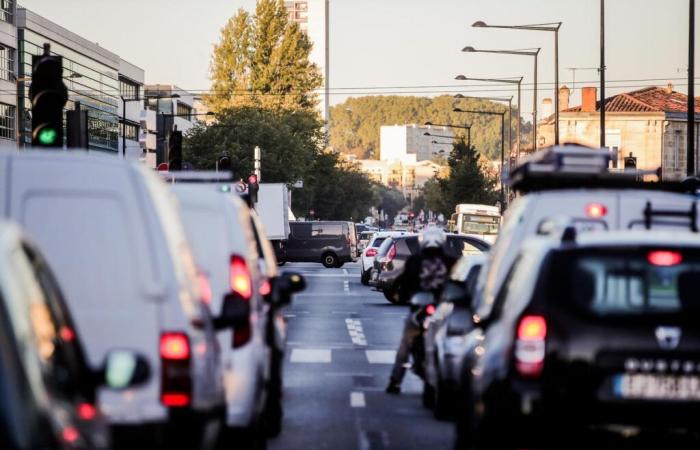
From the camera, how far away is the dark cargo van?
70.1 metres

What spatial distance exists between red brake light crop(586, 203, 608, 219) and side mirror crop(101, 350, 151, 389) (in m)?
6.90

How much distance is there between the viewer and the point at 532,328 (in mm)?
7785

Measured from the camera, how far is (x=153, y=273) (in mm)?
7383

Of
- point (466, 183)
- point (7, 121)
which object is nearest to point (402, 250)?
point (7, 121)

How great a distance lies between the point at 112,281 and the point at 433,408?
769cm

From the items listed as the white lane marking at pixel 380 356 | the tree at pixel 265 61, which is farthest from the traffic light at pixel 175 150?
the tree at pixel 265 61

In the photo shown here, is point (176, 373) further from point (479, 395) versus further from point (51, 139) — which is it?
point (51, 139)

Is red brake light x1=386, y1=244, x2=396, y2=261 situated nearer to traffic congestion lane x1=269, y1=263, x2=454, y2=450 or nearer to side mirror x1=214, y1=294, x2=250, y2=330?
traffic congestion lane x1=269, y1=263, x2=454, y2=450

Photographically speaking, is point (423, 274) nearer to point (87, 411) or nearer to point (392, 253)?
point (87, 411)

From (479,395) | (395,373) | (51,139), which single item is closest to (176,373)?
(479,395)

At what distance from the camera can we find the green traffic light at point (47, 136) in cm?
1753

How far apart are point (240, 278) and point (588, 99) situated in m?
107

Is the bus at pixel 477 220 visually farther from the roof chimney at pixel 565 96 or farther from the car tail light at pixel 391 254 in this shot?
the roof chimney at pixel 565 96

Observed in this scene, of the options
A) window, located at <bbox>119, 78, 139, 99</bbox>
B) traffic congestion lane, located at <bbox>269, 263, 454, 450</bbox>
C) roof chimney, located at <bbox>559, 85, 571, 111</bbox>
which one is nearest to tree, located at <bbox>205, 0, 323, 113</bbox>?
window, located at <bbox>119, 78, 139, 99</bbox>
